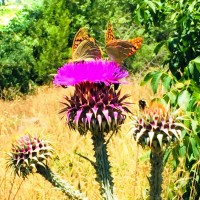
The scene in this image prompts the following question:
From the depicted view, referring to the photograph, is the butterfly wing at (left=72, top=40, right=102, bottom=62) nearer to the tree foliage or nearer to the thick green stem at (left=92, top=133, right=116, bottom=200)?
the thick green stem at (left=92, top=133, right=116, bottom=200)

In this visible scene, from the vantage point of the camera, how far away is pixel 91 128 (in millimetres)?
2559

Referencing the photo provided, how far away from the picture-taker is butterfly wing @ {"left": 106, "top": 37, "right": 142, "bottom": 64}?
262 centimetres

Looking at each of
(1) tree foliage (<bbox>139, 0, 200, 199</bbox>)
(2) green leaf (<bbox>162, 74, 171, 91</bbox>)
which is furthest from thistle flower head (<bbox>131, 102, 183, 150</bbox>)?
(2) green leaf (<bbox>162, 74, 171, 91</bbox>)

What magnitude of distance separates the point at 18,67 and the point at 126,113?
13.5 metres

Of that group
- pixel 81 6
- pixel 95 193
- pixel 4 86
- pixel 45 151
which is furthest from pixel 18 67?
pixel 45 151

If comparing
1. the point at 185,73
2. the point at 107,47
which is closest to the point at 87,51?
the point at 107,47

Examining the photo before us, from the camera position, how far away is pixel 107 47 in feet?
8.71

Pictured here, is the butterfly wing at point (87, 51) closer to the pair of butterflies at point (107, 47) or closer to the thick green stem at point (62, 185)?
the pair of butterflies at point (107, 47)

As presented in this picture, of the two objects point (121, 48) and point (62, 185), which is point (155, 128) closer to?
point (121, 48)

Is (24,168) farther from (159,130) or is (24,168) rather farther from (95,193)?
(95,193)

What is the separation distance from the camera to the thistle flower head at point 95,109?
2.54 meters

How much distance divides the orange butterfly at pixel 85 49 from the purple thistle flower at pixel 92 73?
0.08 m

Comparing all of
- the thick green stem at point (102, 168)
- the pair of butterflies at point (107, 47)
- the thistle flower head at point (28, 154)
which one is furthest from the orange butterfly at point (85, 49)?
the thistle flower head at point (28, 154)

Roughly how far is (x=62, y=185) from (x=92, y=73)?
2.32ft
